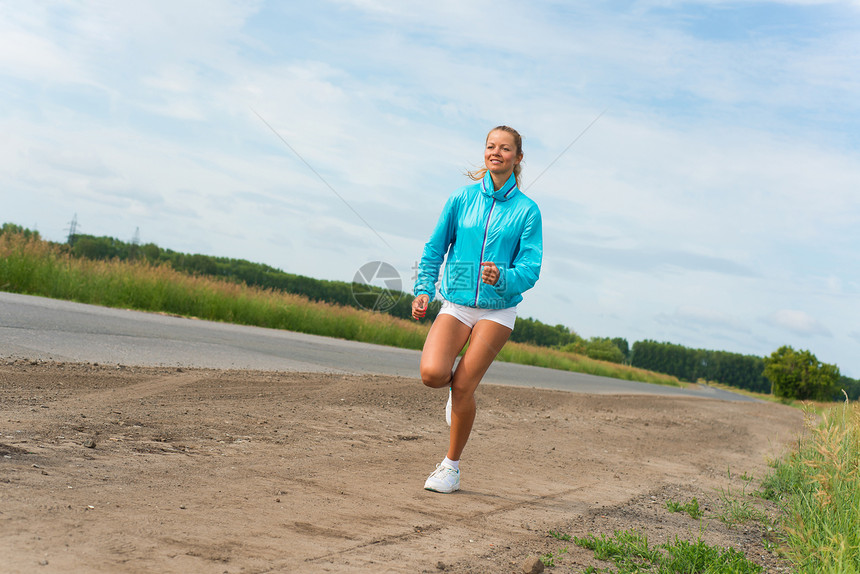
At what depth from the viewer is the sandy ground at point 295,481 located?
9.63 feet

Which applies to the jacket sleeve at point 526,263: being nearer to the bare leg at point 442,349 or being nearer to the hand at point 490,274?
the hand at point 490,274

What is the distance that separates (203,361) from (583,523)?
6.20 m

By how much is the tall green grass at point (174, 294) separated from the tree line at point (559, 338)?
59cm

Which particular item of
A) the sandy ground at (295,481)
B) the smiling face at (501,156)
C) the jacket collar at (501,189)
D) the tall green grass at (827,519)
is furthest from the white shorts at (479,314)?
the tall green grass at (827,519)

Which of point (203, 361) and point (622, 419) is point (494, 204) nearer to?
point (203, 361)

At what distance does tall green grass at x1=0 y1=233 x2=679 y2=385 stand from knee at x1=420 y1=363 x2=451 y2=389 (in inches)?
618

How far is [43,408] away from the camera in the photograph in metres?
5.07

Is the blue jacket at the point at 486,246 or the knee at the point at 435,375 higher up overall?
the blue jacket at the point at 486,246

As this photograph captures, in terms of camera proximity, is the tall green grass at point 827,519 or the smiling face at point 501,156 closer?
the tall green grass at point 827,519

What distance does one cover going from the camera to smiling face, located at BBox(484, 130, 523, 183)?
4512mm

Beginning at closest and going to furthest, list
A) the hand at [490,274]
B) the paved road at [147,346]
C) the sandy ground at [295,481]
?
the sandy ground at [295,481] < the hand at [490,274] < the paved road at [147,346]

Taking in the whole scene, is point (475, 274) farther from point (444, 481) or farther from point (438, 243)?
point (444, 481)

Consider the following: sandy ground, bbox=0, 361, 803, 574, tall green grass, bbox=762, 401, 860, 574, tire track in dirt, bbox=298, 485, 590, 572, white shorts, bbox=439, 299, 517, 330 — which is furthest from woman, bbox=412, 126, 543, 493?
tall green grass, bbox=762, 401, 860, 574

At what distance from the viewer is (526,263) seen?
4.32 metres
